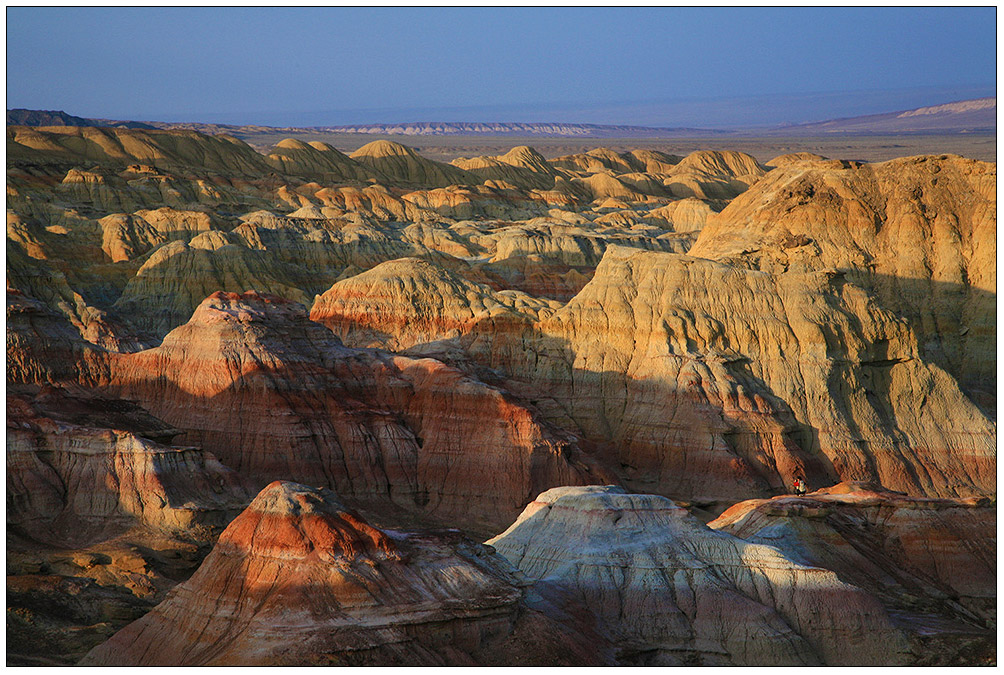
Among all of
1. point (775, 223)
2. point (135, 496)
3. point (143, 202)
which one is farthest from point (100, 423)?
point (143, 202)

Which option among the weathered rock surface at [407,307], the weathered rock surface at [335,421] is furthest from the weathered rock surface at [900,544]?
the weathered rock surface at [407,307]

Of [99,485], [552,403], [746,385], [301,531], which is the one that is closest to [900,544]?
[746,385]

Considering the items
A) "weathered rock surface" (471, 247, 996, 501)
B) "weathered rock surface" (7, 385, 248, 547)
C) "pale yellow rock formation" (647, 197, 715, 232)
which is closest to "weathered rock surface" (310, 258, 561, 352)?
"weathered rock surface" (471, 247, 996, 501)

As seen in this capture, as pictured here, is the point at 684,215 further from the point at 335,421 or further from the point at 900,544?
the point at 900,544

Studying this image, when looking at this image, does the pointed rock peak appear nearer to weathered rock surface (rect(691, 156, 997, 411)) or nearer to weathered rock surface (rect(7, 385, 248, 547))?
weathered rock surface (rect(7, 385, 248, 547))

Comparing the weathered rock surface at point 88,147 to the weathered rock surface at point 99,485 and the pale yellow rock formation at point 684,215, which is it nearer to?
the pale yellow rock formation at point 684,215

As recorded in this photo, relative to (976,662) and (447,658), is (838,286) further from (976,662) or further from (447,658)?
(447,658)
